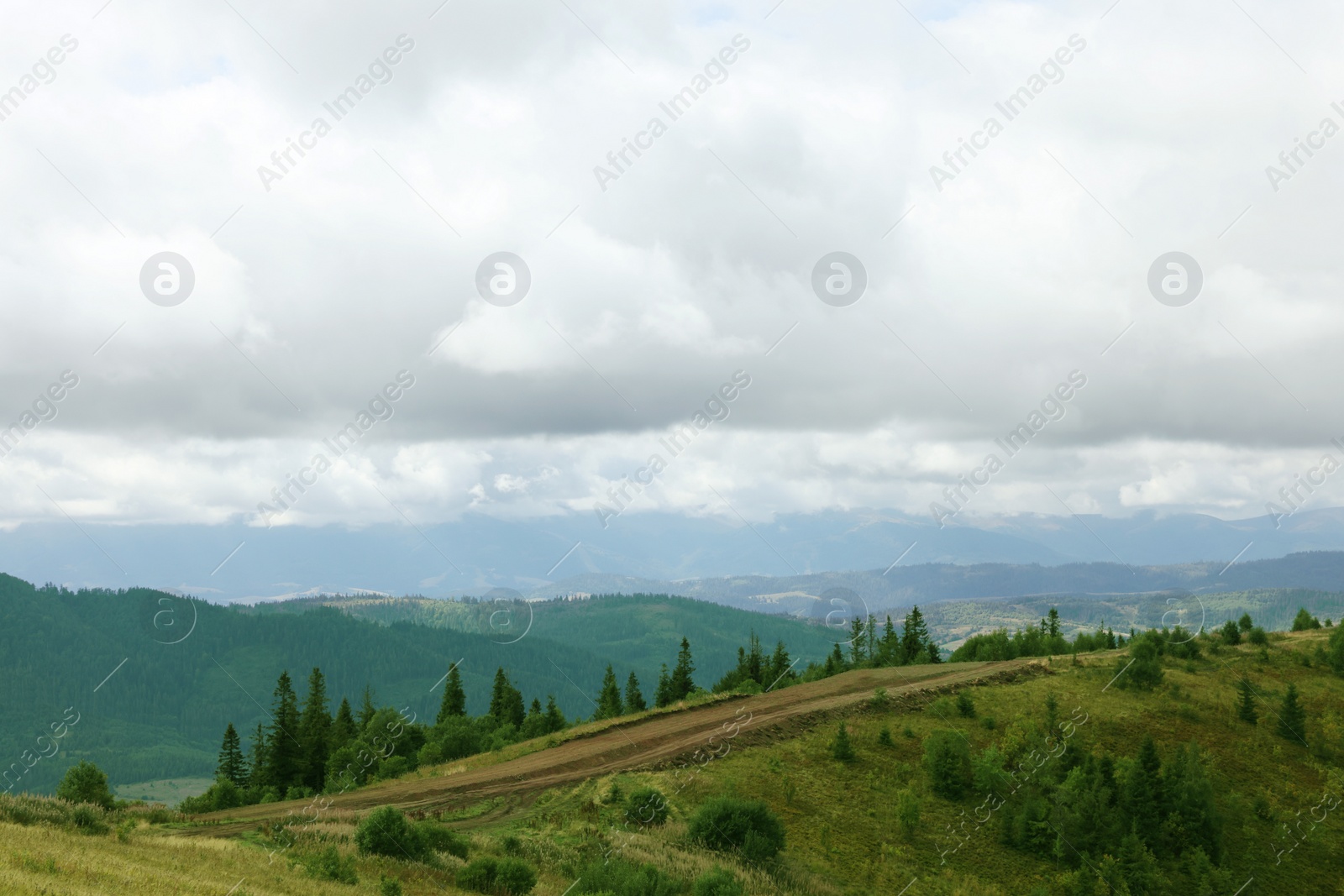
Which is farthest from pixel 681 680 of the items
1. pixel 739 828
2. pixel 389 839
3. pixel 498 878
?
pixel 498 878

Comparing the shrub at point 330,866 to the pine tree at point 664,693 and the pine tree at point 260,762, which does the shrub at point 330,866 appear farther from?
the pine tree at point 664,693

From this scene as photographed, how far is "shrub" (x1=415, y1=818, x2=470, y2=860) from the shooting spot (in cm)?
2453

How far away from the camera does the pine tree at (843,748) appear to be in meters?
36.9

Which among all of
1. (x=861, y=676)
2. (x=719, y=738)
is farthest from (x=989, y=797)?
(x=861, y=676)

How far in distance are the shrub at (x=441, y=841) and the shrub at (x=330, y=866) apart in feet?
7.90

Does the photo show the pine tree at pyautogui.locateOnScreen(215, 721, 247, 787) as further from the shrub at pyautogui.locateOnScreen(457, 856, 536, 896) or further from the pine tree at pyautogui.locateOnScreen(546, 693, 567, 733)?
the shrub at pyautogui.locateOnScreen(457, 856, 536, 896)

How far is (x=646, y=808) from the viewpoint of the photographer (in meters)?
30.0

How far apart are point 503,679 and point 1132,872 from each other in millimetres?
76275

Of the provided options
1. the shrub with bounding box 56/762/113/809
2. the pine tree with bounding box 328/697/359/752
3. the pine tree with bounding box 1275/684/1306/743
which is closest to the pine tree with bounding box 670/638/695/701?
the pine tree with bounding box 328/697/359/752

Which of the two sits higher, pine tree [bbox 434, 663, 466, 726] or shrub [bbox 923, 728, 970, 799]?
shrub [bbox 923, 728, 970, 799]

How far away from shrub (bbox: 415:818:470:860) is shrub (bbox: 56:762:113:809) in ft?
42.0

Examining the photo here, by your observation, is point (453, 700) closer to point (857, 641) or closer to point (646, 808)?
point (857, 641)

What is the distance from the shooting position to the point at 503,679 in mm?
94500

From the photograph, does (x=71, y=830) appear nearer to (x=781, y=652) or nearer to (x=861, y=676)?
(x=861, y=676)
